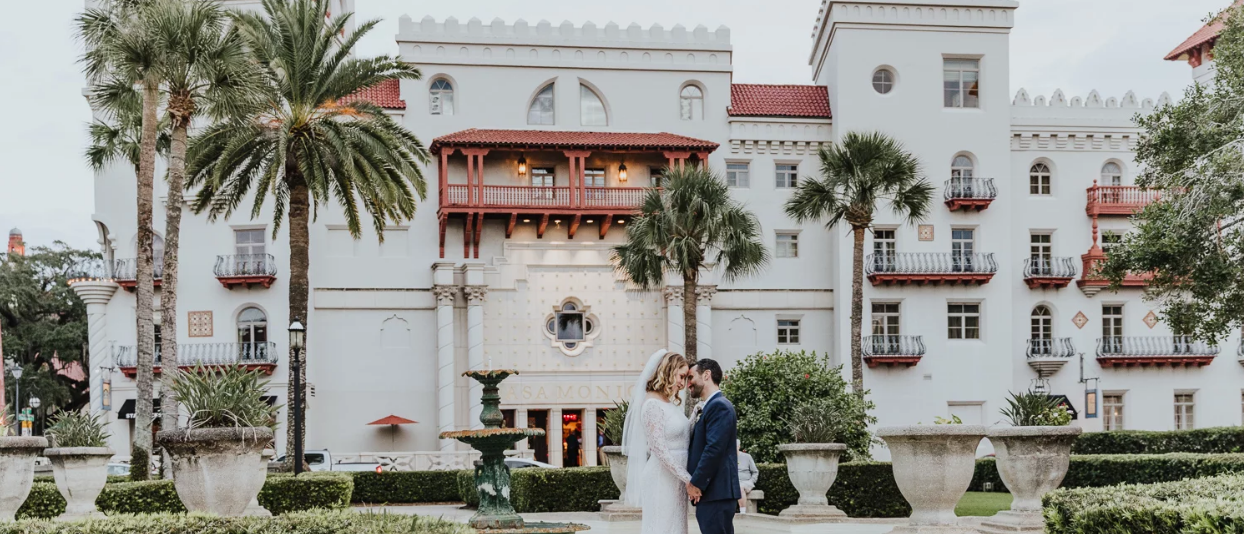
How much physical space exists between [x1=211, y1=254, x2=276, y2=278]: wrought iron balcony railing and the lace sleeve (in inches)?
1313

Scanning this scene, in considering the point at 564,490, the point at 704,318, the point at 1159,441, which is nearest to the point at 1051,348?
the point at 1159,441

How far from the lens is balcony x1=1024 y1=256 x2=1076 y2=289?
44656 millimetres

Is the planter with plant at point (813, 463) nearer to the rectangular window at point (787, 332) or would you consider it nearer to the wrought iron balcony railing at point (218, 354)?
the rectangular window at point (787, 332)

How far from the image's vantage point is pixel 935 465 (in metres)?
14.9

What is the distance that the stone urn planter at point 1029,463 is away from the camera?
15211 millimetres

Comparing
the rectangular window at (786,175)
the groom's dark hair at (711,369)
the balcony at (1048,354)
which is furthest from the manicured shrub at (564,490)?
the balcony at (1048,354)

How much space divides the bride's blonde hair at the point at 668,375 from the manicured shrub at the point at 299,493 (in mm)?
14085

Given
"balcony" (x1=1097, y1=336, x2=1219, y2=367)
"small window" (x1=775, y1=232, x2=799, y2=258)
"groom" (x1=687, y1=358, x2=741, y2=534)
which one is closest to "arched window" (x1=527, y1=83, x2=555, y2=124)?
"small window" (x1=775, y1=232, x2=799, y2=258)

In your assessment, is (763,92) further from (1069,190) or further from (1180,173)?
(1180,173)

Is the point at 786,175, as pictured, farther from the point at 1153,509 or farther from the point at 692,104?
the point at 1153,509

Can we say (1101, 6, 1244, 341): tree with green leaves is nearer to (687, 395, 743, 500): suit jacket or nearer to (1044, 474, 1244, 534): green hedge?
(1044, 474, 1244, 534): green hedge

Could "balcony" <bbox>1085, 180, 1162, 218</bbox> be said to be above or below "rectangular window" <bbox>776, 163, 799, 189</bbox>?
below

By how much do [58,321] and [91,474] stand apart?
4458 centimetres

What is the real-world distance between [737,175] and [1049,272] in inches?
448
